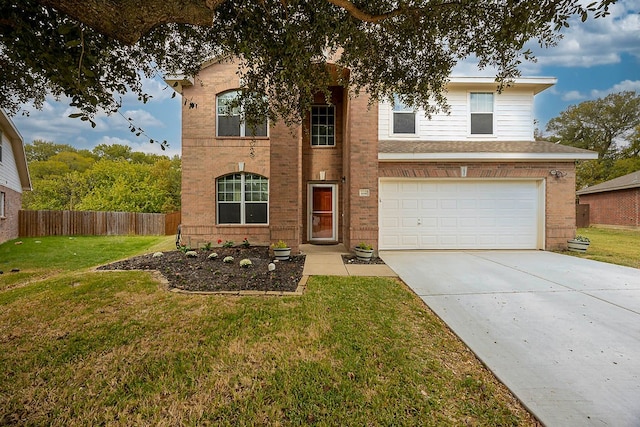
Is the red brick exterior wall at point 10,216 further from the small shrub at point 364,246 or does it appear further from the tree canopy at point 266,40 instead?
the small shrub at point 364,246

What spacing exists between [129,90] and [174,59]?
36.6 inches

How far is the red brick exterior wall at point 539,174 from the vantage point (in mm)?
8906

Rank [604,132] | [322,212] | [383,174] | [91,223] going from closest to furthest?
[383,174] < [322,212] < [91,223] < [604,132]

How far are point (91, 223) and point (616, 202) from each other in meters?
34.4

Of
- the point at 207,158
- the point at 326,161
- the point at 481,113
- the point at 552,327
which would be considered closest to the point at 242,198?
the point at 207,158

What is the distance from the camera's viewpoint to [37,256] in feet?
32.4

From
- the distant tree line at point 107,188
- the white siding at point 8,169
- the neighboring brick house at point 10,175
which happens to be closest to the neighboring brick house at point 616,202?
the neighboring brick house at point 10,175

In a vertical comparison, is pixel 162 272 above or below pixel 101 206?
below

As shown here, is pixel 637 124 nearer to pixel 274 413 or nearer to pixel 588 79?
pixel 588 79

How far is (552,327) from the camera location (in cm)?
366

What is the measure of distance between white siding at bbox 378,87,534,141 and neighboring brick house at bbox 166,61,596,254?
4 centimetres

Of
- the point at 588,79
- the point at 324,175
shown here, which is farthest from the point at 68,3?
the point at 588,79

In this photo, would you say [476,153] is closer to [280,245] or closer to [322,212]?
[322,212]

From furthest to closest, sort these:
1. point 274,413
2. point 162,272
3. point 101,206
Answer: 1. point 101,206
2. point 162,272
3. point 274,413
